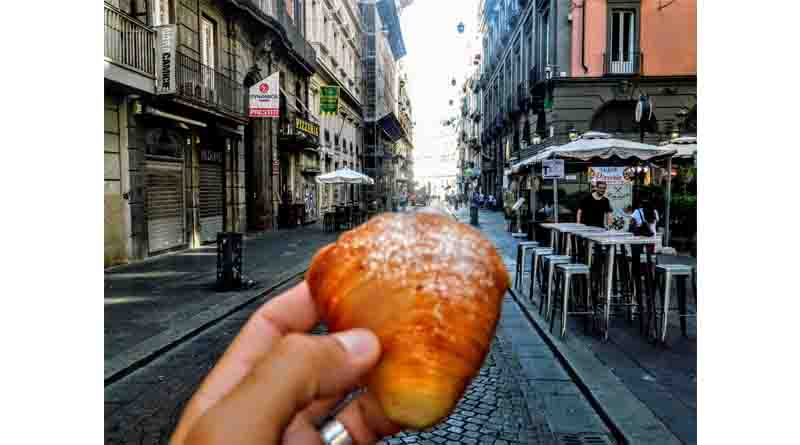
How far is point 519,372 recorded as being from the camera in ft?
18.1

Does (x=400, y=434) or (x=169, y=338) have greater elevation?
(x=169, y=338)

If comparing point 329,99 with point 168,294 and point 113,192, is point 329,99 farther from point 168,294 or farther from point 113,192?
point 168,294

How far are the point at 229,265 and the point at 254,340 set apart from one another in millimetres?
8694

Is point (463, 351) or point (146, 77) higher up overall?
point (146, 77)

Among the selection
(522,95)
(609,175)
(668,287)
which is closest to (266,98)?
(609,175)

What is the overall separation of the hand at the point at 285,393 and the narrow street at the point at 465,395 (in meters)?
2.85

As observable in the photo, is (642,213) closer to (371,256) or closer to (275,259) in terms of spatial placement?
(275,259)

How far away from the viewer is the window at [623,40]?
24.2 meters

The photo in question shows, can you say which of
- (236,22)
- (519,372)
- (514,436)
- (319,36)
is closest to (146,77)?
(236,22)

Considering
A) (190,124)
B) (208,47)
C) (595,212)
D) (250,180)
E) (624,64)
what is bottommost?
(595,212)

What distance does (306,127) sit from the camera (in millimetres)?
27453

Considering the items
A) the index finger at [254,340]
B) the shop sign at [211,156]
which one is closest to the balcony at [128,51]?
the shop sign at [211,156]

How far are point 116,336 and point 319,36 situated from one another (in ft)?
95.8

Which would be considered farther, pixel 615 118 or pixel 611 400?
pixel 615 118
